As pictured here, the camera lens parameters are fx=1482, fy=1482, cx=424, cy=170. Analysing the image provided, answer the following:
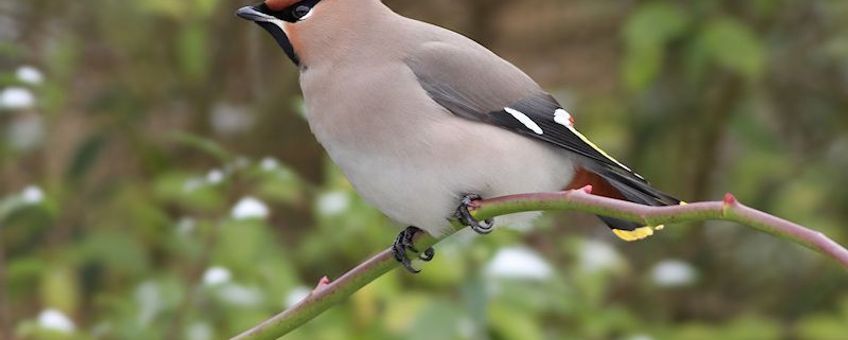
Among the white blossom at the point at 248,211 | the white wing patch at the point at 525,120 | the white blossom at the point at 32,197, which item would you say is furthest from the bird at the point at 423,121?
the white blossom at the point at 32,197

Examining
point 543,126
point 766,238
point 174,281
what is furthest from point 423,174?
point 766,238

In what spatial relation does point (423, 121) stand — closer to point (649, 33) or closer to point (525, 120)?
point (525, 120)

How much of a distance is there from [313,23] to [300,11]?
0.11 ft

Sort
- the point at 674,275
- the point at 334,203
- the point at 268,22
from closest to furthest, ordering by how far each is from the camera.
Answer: the point at 268,22
the point at 334,203
the point at 674,275

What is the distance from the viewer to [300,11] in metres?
1.80

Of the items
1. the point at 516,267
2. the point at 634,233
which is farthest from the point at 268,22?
the point at 516,267

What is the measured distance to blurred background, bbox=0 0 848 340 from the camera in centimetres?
289

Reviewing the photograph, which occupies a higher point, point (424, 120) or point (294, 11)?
point (294, 11)

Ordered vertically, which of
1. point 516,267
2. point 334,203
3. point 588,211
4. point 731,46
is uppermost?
point 731,46

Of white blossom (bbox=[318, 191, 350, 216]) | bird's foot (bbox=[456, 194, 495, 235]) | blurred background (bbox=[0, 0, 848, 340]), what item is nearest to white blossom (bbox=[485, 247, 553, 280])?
blurred background (bbox=[0, 0, 848, 340])

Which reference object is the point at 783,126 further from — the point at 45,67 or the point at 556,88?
the point at 45,67

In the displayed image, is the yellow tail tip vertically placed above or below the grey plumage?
below

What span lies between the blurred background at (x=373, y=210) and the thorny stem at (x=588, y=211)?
1106mm

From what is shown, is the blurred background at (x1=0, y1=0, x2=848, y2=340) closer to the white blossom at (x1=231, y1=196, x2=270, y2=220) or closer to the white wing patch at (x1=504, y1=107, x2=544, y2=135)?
the white blossom at (x1=231, y1=196, x2=270, y2=220)
